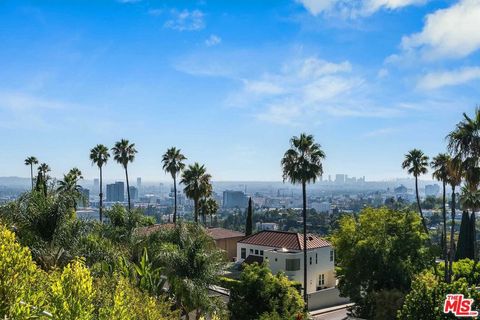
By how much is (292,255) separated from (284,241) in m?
4.26

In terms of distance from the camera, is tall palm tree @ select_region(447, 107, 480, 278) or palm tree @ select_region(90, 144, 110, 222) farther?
palm tree @ select_region(90, 144, 110, 222)

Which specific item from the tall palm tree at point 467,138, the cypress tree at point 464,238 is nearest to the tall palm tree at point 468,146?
the tall palm tree at point 467,138

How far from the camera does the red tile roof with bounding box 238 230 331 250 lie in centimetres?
4859

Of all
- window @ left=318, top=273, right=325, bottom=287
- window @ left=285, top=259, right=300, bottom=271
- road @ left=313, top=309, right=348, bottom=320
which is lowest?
road @ left=313, top=309, right=348, bottom=320

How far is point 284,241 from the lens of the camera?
Answer: 49656 mm

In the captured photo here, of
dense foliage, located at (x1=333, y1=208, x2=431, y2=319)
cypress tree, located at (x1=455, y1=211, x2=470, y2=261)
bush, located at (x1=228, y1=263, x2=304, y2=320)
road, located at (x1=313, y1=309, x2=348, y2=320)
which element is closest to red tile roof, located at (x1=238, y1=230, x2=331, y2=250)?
road, located at (x1=313, y1=309, x2=348, y2=320)

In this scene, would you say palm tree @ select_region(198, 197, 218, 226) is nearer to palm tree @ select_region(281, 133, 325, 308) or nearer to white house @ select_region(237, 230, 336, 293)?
white house @ select_region(237, 230, 336, 293)

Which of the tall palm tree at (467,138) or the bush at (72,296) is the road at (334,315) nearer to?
the tall palm tree at (467,138)

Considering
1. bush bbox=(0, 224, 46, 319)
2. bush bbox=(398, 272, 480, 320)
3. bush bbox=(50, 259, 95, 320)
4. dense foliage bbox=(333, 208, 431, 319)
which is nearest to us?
bush bbox=(50, 259, 95, 320)

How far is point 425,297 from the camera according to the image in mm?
18141

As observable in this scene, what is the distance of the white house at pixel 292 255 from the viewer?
4578cm

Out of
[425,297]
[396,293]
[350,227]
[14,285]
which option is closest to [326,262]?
[350,227]

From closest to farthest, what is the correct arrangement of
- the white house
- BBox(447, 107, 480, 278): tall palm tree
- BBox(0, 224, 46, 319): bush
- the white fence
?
BBox(0, 224, 46, 319): bush → BBox(447, 107, 480, 278): tall palm tree → the white fence → the white house

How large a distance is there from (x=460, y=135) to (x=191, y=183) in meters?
33.7
